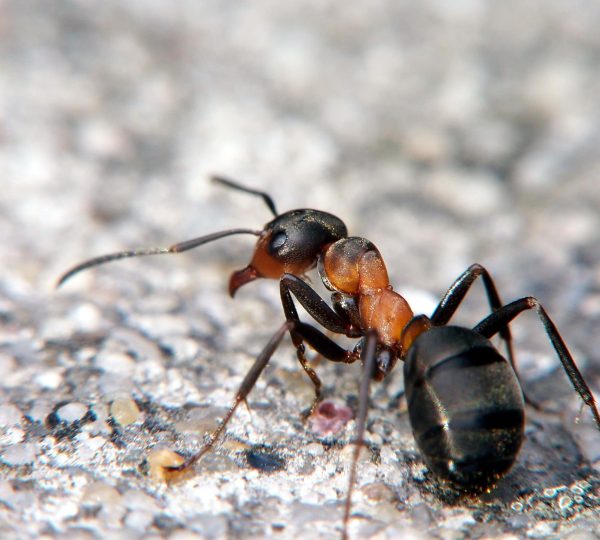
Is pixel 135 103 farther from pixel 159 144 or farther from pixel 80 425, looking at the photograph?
pixel 80 425

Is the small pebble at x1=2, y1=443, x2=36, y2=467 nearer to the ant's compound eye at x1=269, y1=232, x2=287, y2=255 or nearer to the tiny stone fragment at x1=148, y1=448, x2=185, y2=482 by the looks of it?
the tiny stone fragment at x1=148, y1=448, x2=185, y2=482

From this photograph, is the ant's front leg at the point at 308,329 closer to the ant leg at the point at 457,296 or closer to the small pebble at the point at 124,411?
the ant leg at the point at 457,296

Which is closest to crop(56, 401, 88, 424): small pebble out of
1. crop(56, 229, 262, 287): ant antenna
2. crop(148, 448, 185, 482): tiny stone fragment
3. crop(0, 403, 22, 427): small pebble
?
crop(0, 403, 22, 427): small pebble

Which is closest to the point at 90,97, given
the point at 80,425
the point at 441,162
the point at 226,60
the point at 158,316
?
the point at 226,60

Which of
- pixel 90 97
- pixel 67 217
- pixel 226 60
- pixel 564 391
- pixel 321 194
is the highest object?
pixel 226 60

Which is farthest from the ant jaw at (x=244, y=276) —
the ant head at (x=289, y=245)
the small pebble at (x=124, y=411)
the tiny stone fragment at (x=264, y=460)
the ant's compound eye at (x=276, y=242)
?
the tiny stone fragment at (x=264, y=460)

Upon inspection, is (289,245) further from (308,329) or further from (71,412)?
(71,412)

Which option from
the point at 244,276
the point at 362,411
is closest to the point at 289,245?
the point at 244,276
